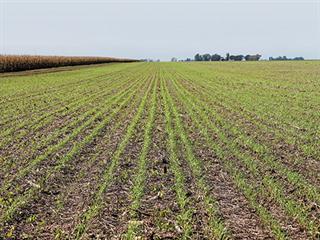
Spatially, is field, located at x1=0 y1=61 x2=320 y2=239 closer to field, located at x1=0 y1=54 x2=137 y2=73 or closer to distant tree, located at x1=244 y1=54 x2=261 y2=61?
field, located at x1=0 y1=54 x2=137 y2=73

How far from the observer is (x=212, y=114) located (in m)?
11.2

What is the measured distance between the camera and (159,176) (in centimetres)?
550

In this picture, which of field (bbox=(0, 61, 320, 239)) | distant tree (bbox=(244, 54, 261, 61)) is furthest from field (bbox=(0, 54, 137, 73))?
distant tree (bbox=(244, 54, 261, 61))

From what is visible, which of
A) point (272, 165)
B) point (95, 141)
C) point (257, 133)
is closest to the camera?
point (272, 165)

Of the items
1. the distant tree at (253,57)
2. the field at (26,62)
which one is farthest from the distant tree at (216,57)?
the field at (26,62)

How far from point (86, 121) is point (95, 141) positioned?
244 cm

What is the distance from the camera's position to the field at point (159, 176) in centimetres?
394

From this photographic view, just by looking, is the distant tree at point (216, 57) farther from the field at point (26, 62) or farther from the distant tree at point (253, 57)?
the field at point (26, 62)

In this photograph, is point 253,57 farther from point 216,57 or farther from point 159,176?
point 159,176

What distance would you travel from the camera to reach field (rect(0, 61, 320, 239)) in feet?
12.9

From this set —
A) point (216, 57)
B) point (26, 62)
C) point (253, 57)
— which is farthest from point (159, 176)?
point (216, 57)

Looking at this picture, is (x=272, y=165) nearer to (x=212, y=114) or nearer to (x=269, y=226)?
(x=269, y=226)

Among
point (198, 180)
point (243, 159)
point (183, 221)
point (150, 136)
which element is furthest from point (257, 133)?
point (183, 221)

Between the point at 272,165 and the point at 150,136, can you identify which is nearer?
the point at 272,165
